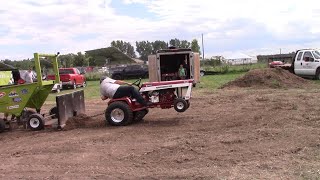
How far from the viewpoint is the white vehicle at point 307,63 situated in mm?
24728

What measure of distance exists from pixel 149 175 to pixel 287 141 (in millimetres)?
3017

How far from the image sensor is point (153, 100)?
11422 millimetres

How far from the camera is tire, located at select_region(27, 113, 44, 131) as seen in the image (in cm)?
1112

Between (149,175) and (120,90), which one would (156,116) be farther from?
(149,175)

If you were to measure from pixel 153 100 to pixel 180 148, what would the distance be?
11.8ft

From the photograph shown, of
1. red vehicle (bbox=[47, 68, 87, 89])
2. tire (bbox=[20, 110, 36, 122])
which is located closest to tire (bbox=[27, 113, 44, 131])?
tire (bbox=[20, 110, 36, 122])

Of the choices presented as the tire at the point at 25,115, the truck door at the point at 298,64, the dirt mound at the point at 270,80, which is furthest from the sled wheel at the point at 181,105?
the truck door at the point at 298,64

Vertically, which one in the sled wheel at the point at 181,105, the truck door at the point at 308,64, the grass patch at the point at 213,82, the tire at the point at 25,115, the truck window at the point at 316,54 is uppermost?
the truck window at the point at 316,54

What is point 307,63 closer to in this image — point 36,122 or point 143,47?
point 36,122

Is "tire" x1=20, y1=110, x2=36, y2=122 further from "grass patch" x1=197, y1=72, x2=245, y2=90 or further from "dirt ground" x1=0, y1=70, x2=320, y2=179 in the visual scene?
"grass patch" x1=197, y1=72, x2=245, y2=90

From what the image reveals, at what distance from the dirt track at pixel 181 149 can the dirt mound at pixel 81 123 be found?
0.27 metres

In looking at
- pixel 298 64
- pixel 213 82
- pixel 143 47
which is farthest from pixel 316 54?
pixel 143 47

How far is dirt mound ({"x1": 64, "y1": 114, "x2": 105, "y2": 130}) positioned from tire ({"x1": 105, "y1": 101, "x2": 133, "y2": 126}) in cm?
48

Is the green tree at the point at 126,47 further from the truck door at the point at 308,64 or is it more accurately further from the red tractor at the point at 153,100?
the red tractor at the point at 153,100
